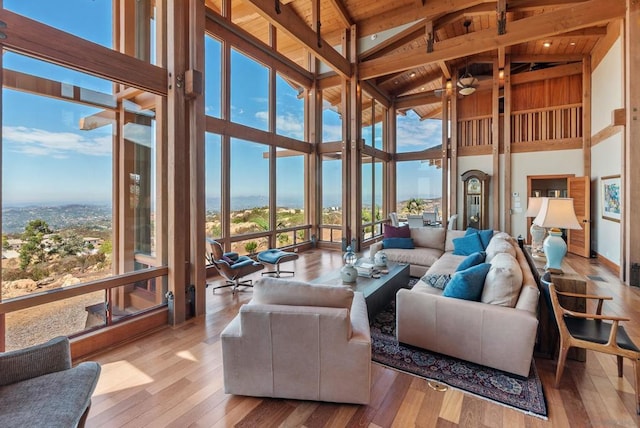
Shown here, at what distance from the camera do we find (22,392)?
1330mm

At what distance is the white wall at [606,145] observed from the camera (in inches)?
209

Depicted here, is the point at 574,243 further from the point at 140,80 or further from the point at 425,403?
the point at 140,80

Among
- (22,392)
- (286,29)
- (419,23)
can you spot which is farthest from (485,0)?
(22,392)

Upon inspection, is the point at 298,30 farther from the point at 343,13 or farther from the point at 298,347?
the point at 298,347

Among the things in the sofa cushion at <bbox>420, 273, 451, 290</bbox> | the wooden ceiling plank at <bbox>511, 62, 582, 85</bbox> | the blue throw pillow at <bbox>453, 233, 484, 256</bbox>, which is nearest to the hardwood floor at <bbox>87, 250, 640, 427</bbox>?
the sofa cushion at <bbox>420, 273, 451, 290</bbox>

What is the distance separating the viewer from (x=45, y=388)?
1351 millimetres

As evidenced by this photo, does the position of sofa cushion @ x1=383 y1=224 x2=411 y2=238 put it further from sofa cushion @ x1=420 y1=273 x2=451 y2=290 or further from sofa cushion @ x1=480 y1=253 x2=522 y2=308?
sofa cushion @ x1=480 y1=253 x2=522 y2=308

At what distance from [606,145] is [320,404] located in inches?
303

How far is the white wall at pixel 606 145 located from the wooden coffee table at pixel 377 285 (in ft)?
14.1

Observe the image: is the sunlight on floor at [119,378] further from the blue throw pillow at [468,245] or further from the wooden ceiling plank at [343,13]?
the wooden ceiling plank at [343,13]

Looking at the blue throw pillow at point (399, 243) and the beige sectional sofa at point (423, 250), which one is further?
the blue throw pillow at point (399, 243)

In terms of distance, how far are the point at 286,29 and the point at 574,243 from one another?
800 centimetres

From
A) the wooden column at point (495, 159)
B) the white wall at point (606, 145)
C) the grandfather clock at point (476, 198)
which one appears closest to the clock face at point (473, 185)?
the grandfather clock at point (476, 198)

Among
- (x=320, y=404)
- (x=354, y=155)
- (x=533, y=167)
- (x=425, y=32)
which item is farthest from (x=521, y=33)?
(x=320, y=404)
